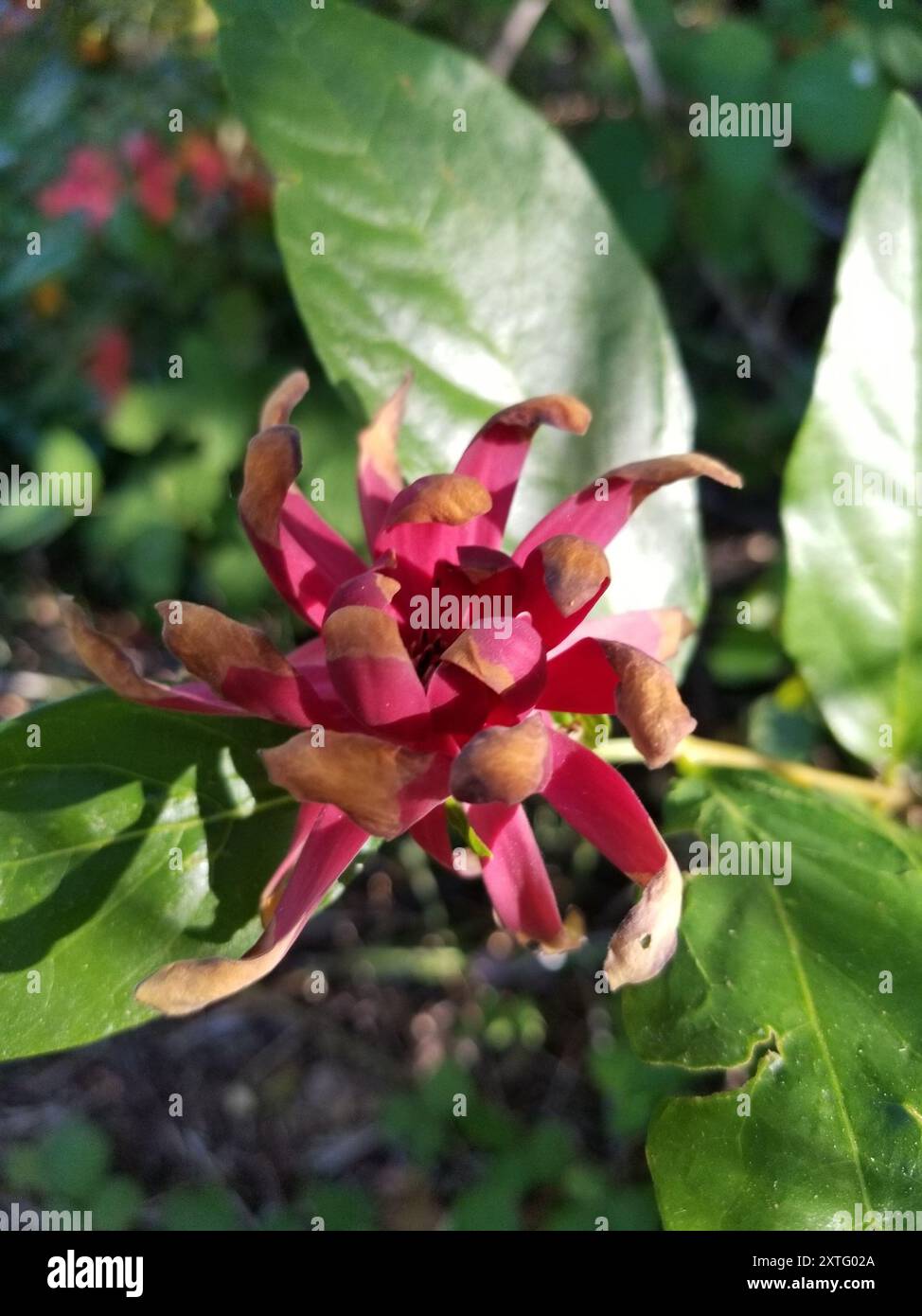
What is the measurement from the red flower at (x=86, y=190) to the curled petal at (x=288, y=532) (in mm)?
2499

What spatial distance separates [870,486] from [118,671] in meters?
1.21

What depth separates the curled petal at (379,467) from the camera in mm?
1271

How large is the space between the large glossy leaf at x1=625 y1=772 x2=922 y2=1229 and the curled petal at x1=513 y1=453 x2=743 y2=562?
496 millimetres

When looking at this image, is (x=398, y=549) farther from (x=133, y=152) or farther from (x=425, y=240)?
(x=133, y=152)

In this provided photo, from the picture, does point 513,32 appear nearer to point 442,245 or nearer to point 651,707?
point 442,245

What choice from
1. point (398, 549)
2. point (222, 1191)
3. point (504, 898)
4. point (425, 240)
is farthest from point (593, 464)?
point (222, 1191)

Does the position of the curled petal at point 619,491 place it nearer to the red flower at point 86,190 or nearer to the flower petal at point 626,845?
the flower petal at point 626,845

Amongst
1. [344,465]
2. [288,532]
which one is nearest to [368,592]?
[288,532]

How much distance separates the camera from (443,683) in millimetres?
1011

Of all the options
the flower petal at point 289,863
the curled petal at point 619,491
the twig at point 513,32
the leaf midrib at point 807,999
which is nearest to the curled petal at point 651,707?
the curled petal at point 619,491

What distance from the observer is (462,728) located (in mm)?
1044

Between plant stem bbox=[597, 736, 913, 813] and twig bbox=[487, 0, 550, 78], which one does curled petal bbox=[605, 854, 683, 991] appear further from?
twig bbox=[487, 0, 550, 78]

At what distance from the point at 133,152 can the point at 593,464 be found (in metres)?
2.37

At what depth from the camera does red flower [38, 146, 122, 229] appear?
317cm
